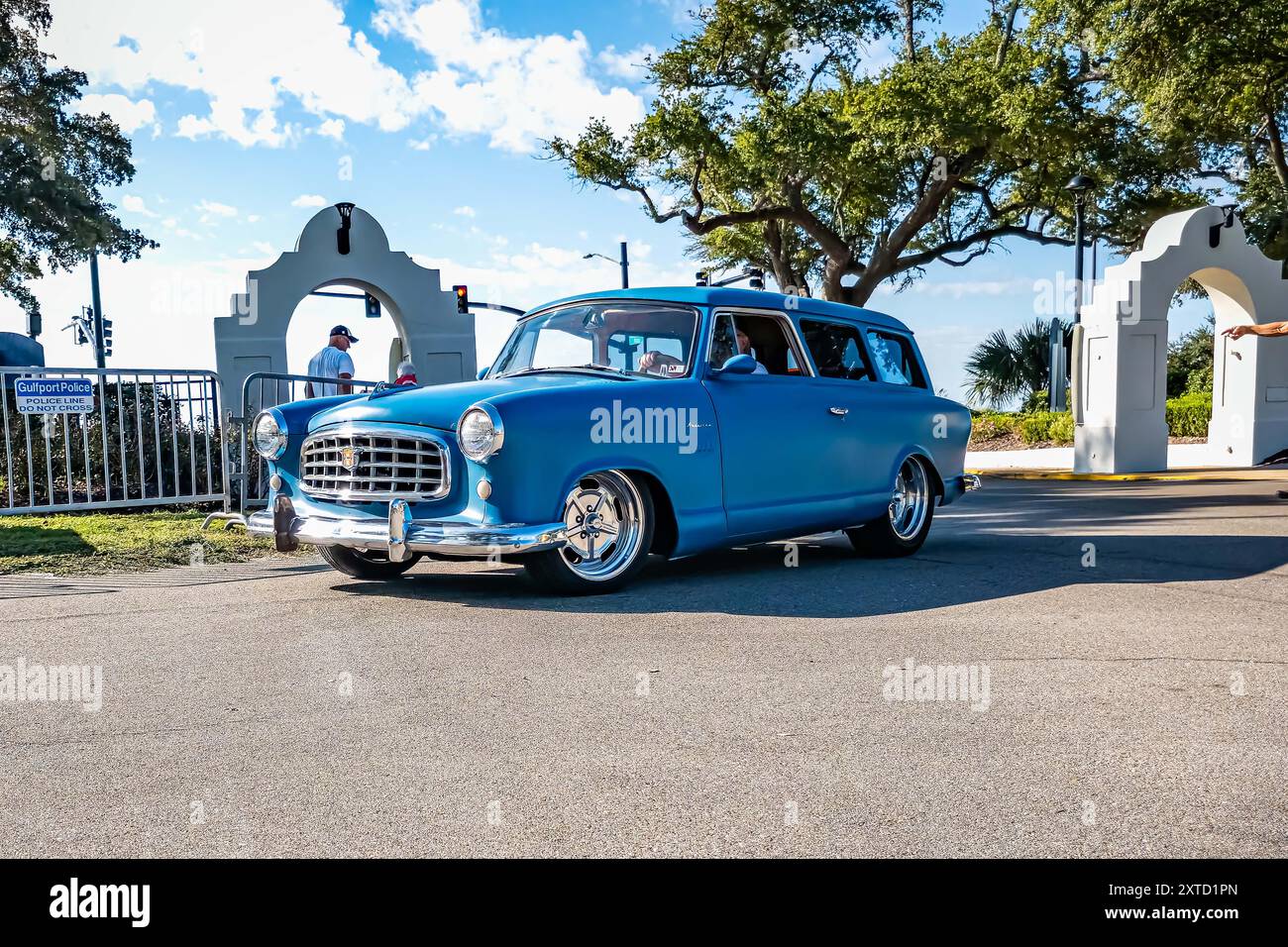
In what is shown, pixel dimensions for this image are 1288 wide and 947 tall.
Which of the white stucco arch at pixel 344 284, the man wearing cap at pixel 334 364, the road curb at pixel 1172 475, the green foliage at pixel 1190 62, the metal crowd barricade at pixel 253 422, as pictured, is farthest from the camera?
the green foliage at pixel 1190 62

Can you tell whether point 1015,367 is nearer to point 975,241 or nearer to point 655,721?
point 975,241

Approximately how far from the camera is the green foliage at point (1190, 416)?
2880 centimetres

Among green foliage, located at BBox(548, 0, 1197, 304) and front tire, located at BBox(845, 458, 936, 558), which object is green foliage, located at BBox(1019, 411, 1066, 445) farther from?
front tire, located at BBox(845, 458, 936, 558)

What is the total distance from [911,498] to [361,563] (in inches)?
174

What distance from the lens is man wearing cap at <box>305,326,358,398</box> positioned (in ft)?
42.1

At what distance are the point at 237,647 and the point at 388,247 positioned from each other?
13.0m

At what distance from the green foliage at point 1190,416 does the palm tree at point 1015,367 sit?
572 cm

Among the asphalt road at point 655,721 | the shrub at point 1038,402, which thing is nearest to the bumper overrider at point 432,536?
the asphalt road at point 655,721

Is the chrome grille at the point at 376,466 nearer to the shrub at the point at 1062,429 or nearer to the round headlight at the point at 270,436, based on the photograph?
the round headlight at the point at 270,436

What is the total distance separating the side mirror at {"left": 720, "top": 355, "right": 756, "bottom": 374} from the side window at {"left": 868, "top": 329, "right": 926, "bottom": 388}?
81.7 inches

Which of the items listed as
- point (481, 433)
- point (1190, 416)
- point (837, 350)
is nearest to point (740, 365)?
point (837, 350)

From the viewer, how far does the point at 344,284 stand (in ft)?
58.2

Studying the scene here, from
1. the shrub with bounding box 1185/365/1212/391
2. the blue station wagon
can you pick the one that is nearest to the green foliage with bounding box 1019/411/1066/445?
the shrub with bounding box 1185/365/1212/391
